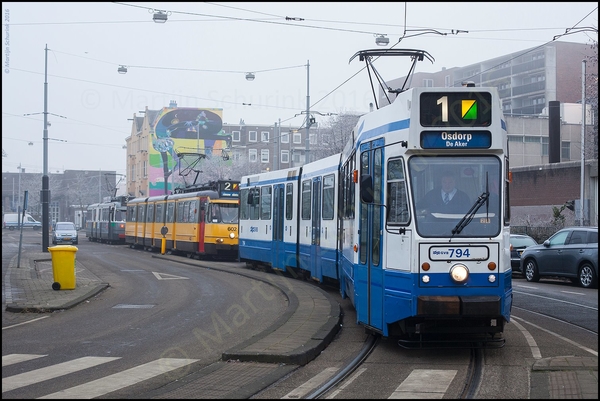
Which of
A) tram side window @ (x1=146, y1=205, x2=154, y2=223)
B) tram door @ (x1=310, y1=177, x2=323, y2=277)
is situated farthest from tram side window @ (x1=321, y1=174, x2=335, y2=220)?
tram side window @ (x1=146, y1=205, x2=154, y2=223)

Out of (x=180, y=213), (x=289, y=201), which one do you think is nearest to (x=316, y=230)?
(x=289, y=201)

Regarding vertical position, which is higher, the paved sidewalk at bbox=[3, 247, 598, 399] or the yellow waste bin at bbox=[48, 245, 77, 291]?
the yellow waste bin at bbox=[48, 245, 77, 291]

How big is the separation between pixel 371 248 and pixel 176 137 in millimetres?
Answer: 86615

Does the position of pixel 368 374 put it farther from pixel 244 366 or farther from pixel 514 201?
pixel 514 201

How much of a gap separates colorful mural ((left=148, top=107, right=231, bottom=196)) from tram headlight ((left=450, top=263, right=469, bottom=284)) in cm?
8196

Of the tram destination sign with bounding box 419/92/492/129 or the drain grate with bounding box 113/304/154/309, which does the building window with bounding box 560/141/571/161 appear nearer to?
the drain grate with bounding box 113/304/154/309

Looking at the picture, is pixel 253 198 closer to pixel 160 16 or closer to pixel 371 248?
pixel 160 16

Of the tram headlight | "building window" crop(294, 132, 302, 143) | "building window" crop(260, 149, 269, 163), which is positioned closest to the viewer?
the tram headlight

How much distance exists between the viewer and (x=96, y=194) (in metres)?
122

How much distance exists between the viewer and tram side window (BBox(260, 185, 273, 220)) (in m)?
23.0

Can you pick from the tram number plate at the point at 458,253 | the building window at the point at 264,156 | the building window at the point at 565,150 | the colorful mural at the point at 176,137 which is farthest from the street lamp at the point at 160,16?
the building window at the point at 264,156

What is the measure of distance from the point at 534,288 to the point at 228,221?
46.8ft

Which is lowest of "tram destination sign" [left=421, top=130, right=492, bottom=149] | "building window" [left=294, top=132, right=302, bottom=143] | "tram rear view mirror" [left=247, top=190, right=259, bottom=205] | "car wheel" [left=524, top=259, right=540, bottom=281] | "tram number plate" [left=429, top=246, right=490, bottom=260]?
"car wheel" [left=524, top=259, right=540, bottom=281]

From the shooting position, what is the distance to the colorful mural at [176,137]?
91.9 m
